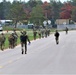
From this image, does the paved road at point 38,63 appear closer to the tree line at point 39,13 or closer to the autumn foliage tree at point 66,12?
the tree line at point 39,13

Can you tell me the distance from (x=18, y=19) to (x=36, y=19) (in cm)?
679

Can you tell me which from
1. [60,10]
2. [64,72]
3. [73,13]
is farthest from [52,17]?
[64,72]

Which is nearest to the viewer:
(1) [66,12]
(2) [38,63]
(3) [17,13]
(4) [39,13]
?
(2) [38,63]

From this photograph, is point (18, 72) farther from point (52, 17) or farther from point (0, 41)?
point (52, 17)

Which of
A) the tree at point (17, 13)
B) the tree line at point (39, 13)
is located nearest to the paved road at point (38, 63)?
the tree at point (17, 13)

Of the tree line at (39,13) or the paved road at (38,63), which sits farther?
the tree line at (39,13)

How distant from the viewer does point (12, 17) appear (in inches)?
5984

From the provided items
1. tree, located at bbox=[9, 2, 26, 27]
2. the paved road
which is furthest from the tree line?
the paved road

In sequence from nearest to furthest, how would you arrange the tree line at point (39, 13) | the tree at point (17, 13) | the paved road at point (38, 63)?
the paved road at point (38, 63), the tree at point (17, 13), the tree line at point (39, 13)

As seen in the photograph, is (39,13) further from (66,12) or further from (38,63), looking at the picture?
(38,63)

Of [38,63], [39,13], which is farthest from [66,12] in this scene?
[38,63]

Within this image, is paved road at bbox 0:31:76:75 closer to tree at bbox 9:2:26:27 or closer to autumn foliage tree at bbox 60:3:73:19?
tree at bbox 9:2:26:27

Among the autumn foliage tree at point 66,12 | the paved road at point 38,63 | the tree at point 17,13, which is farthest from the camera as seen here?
the autumn foliage tree at point 66,12

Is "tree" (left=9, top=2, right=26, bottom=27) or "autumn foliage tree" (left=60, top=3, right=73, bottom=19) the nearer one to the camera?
"tree" (left=9, top=2, right=26, bottom=27)
